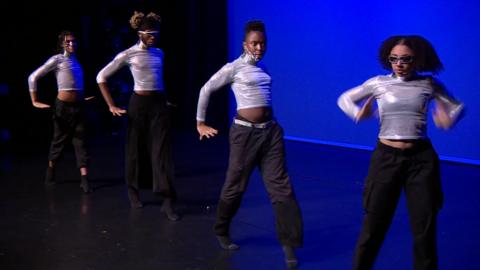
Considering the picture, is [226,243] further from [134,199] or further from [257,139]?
[134,199]

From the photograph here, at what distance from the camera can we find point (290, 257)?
3945 mm

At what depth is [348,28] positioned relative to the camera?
27.5ft

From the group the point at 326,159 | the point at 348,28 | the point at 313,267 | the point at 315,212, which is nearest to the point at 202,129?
the point at 313,267

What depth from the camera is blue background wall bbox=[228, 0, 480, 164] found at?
7152mm

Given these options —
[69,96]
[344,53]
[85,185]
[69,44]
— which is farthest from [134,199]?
[344,53]

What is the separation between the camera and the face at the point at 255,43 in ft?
12.8

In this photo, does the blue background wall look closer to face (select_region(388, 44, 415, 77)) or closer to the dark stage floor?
the dark stage floor

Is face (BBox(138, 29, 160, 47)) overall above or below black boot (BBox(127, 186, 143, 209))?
above

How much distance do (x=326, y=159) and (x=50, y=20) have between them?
4.58 meters

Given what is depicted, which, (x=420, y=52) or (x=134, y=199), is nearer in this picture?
(x=420, y=52)

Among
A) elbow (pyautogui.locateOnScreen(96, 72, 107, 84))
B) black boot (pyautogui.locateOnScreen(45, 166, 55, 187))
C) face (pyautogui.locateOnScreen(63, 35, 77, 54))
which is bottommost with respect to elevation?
black boot (pyautogui.locateOnScreen(45, 166, 55, 187))

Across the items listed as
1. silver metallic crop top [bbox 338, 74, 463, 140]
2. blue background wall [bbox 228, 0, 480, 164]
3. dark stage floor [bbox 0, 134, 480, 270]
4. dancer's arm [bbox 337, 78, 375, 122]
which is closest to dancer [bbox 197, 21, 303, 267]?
dark stage floor [bbox 0, 134, 480, 270]

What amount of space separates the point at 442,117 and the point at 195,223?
238 centimetres

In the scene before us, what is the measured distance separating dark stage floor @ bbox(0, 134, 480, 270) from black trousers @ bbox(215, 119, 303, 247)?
0.27 metres
